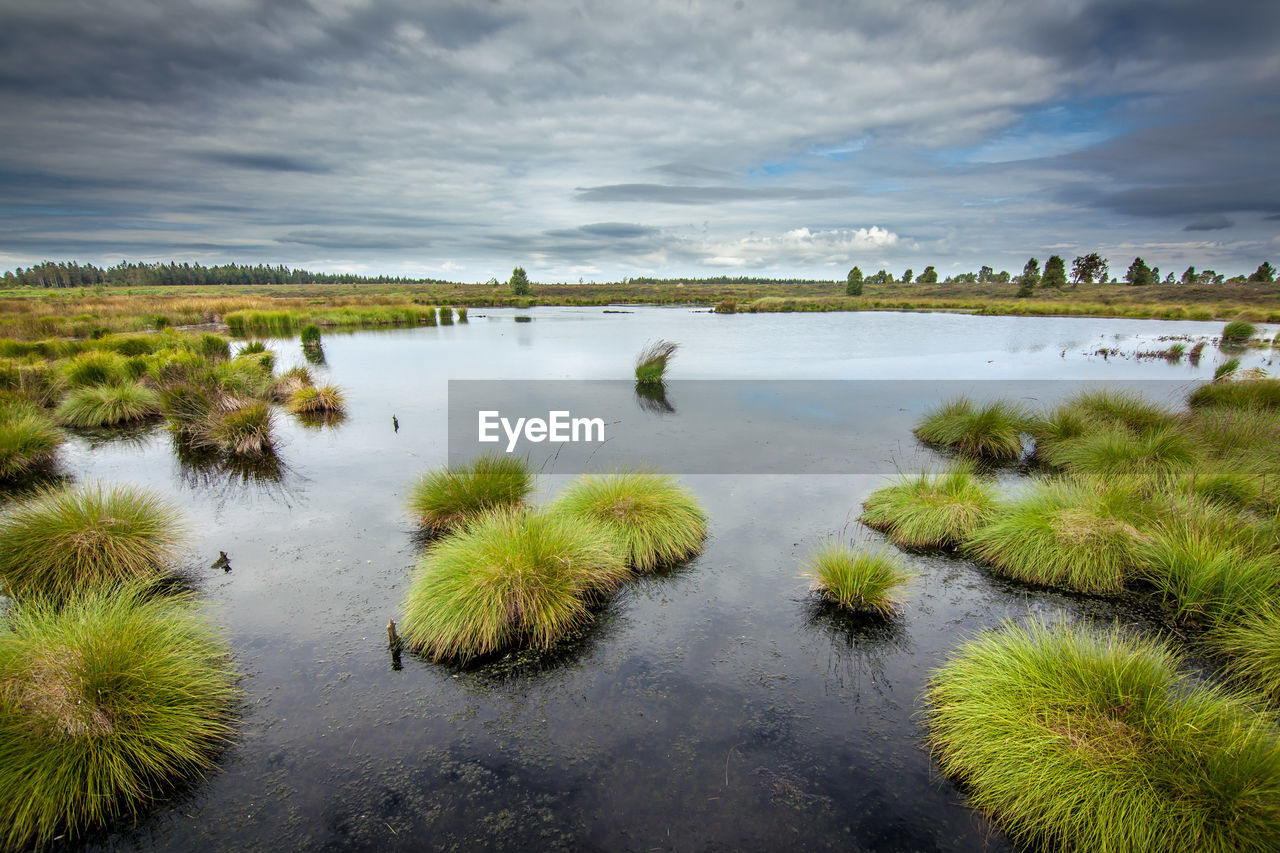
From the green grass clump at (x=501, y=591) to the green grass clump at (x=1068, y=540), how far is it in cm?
559

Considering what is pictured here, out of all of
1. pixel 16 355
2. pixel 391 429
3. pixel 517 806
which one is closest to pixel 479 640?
pixel 517 806

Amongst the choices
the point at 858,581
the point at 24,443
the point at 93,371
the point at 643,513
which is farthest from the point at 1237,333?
the point at 93,371

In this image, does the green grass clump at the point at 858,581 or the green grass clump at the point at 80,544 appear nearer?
the green grass clump at the point at 80,544

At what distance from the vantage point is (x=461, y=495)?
8586 mm

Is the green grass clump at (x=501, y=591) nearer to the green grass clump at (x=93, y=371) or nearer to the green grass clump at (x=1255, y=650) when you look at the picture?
the green grass clump at (x=1255, y=650)

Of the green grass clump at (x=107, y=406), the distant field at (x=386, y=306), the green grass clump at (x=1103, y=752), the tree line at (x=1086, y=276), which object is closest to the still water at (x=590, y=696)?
the green grass clump at (x=1103, y=752)

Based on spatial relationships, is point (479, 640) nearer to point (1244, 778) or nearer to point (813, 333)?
point (1244, 778)

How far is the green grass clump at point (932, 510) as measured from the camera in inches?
321

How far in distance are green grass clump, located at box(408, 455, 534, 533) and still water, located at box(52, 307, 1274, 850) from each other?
0.55 m

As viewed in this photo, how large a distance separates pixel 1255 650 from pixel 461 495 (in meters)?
9.26

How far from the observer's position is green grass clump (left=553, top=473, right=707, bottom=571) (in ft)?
25.2

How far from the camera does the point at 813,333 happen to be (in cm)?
4106

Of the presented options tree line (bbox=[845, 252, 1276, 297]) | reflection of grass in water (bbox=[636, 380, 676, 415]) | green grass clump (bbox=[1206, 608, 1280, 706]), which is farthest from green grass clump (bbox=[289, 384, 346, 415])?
tree line (bbox=[845, 252, 1276, 297])

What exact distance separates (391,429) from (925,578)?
1281cm
